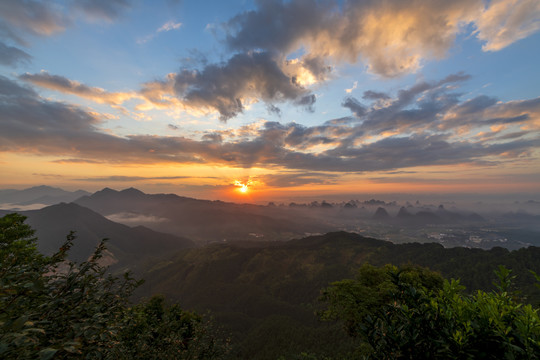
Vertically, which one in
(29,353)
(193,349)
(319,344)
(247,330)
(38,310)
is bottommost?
(247,330)

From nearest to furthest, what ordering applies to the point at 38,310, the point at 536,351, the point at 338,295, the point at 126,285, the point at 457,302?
the point at 536,351, the point at 38,310, the point at 457,302, the point at 126,285, the point at 338,295

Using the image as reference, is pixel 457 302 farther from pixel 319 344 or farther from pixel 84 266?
pixel 319 344

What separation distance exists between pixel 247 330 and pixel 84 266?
8762 inches

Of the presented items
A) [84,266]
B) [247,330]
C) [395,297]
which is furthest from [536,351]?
[247,330]

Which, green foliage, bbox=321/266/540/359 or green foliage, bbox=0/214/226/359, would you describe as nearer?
green foliage, bbox=0/214/226/359

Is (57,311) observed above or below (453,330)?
above

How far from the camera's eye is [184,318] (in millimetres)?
36688

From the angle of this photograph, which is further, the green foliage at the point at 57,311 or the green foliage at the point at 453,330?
the green foliage at the point at 453,330

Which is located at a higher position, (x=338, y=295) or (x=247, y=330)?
(x=338, y=295)

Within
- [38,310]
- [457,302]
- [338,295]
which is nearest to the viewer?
[38,310]

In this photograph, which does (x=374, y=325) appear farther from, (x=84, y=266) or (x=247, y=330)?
(x=247, y=330)

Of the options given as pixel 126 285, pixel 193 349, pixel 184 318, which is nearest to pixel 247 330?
pixel 184 318

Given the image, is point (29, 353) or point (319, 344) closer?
point (29, 353)

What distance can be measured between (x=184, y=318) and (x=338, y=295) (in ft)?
86.9
